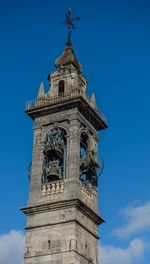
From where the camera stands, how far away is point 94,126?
51.9 m

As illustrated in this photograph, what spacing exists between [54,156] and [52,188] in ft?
12.4

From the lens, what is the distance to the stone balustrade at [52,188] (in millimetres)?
46263

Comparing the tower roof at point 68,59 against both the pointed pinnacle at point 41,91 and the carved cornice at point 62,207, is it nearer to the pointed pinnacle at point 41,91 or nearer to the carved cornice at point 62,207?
the pointed pinnacle at point 41,91

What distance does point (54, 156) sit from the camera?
49.6 metres

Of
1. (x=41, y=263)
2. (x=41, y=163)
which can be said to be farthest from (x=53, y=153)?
(x=41, y=263)

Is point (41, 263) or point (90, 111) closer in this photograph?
point (41, 263)

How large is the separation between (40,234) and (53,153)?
736cm

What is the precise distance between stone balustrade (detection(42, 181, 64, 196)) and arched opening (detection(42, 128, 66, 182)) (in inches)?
32.8

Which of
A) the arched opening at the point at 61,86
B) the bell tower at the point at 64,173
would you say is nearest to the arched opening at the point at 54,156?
the bell tower at the point at 64,173

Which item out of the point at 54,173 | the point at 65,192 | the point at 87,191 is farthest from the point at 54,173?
the point at 87,191

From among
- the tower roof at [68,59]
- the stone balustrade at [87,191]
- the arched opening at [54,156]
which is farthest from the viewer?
the tower roof at [68,59]

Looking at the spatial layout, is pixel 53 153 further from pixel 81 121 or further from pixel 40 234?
pixel 40 234

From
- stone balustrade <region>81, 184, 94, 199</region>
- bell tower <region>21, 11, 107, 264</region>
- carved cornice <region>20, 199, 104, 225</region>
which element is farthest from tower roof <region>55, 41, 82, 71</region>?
carved cornice <region>20, 199, 104, 225</region>

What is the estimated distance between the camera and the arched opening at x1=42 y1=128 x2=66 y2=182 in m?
47.7
